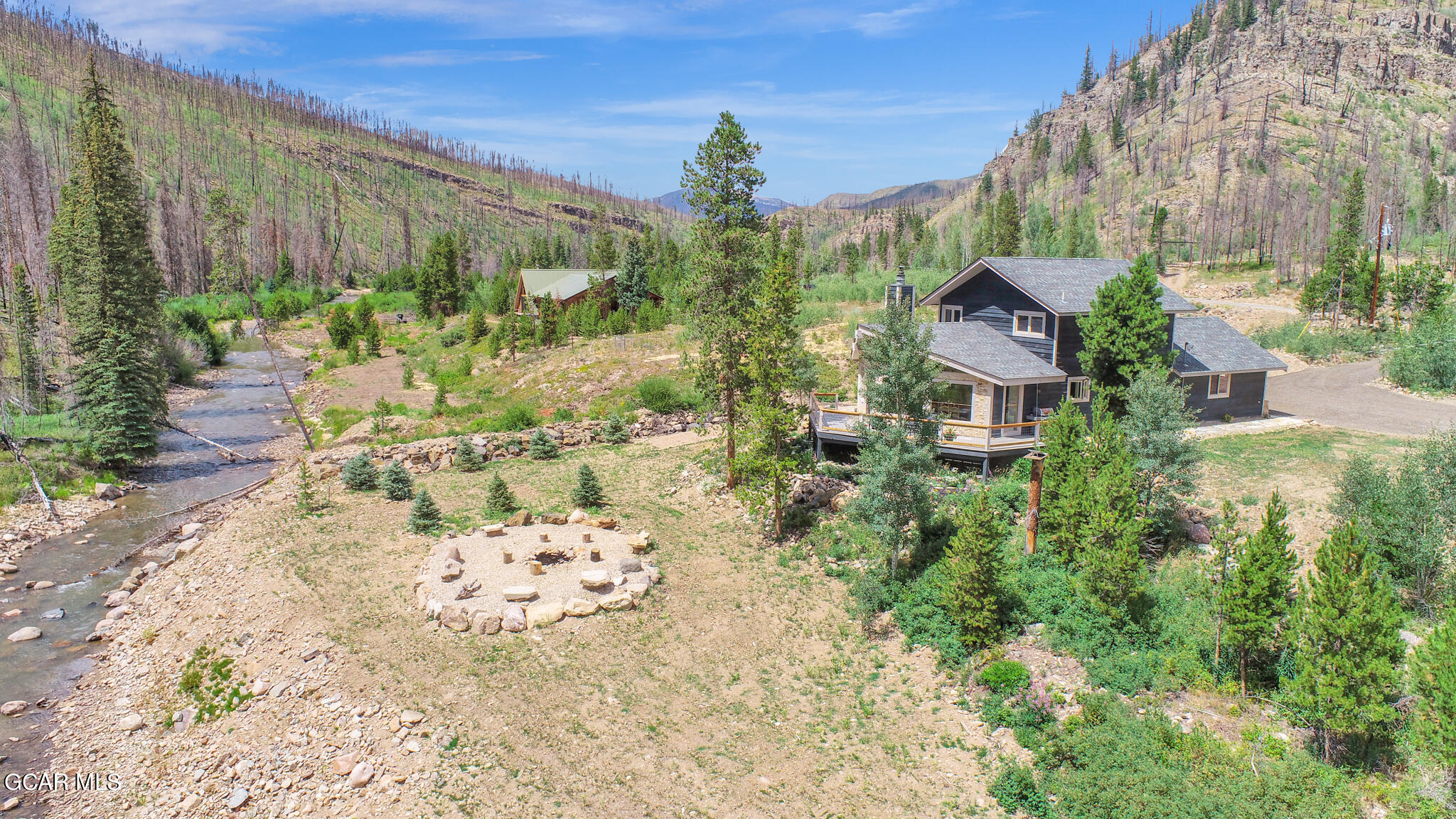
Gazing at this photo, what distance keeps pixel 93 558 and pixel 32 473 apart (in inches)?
285

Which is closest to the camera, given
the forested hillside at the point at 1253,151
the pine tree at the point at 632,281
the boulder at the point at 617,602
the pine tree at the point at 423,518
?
the boulder at the point at 617,602

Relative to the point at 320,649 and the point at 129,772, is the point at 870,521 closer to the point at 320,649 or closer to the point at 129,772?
the point at 320,649

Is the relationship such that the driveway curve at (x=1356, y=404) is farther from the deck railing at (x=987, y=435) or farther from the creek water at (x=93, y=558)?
the creek water at (x=93, y=558)

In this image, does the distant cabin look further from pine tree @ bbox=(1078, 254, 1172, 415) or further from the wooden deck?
pine tree @ bbox=(1078, 254, 1172, 415)

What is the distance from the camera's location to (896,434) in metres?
19.8

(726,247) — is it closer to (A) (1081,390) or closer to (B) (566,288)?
(A) (1081,390)

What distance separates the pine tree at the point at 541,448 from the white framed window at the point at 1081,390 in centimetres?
2035

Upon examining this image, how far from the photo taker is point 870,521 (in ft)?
65.7

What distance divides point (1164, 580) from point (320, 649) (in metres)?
19.3

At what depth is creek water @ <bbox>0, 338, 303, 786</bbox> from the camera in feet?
55.3

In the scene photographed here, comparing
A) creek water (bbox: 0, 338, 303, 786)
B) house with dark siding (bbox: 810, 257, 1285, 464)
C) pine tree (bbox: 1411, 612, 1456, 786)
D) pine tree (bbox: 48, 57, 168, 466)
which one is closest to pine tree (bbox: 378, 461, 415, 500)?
creek water (bbox: 0, 338, 303, 786)

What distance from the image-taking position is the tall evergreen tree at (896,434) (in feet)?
64.3

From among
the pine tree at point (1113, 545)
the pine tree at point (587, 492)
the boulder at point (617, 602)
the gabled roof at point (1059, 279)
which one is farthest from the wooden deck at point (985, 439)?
the pine tree at point (587, 492)

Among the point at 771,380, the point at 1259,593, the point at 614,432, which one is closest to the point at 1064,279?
the point at 771,380
